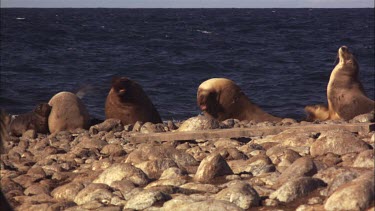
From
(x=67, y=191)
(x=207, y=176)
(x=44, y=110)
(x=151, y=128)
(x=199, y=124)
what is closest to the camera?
(x=207, y=176)

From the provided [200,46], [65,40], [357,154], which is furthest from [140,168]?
[65,40]

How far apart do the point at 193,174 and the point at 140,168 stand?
1.50ft

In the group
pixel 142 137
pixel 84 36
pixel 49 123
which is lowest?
pixel 84 36

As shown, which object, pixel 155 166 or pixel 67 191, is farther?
pixel 155 166

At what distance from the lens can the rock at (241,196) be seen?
4.73 meters

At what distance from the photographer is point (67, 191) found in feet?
18.7

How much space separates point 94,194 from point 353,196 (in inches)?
74.8

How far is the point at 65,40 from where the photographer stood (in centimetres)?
4538

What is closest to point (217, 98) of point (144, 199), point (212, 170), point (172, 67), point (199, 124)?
point (199, 124)

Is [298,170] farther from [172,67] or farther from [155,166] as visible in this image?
[172,67]

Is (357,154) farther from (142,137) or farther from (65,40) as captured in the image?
(65,40)

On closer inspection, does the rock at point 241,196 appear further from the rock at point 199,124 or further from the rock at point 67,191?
the rock at point 199,124

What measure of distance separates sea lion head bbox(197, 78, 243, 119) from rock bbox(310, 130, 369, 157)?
6.69m

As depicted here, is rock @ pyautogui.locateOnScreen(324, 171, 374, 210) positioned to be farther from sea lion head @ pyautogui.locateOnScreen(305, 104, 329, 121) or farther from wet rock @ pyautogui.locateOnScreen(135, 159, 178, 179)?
sea lion head @ pyautogui.locateOnScreen(305, 104, 329, 121)
